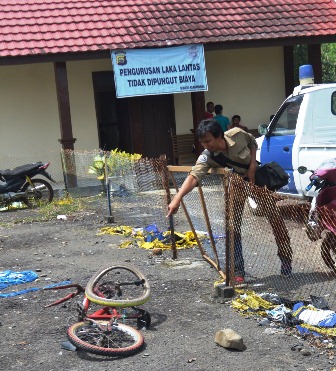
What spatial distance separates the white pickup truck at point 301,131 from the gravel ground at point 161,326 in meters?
2.20

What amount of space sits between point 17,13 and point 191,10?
382cm

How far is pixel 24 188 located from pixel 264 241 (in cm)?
724

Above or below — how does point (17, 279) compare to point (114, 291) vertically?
below

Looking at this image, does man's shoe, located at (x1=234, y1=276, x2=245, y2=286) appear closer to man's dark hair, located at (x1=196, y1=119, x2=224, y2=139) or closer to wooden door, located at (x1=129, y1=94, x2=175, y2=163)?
man's dark hair, located at (x1=196, y1=119, x2=224, y2=139)

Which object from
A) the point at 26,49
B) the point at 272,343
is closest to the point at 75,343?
the point at 272,343

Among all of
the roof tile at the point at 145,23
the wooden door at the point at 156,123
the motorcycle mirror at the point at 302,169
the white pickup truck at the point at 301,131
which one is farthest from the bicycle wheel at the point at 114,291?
the wooden door at the point at 156,123

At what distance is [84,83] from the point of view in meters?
16.8

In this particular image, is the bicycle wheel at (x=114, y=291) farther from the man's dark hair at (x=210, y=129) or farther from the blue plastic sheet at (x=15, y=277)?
the man's dark hair at (x=210, y=129)

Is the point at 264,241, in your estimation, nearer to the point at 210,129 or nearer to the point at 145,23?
the point at 210,129

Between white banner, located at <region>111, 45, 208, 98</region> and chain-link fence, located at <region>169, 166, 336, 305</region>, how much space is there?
8.11 metres

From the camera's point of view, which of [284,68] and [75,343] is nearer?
[75,343]

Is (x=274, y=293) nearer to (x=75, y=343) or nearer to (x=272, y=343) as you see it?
(x=272, y=343)

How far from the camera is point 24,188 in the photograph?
13.3 metres

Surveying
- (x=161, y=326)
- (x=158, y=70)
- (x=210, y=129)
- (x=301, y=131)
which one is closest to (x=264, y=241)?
(x=210, y=129)
